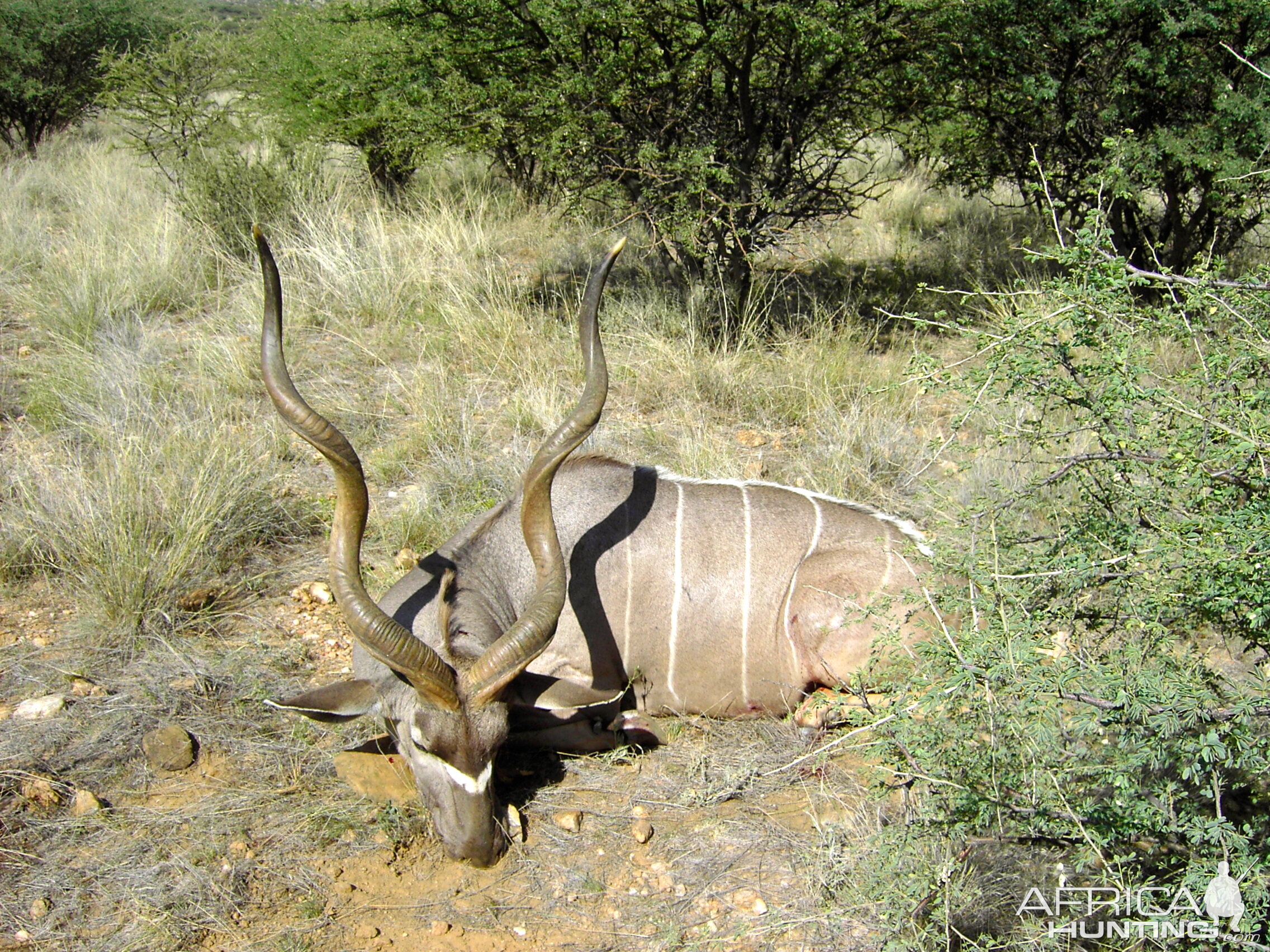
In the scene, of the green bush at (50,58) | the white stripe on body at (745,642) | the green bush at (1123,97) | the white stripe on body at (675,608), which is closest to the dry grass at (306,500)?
the white stripe on body at (745,642)

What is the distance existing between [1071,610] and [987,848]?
0.70 metres

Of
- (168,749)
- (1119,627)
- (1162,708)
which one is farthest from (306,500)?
(1162,708)

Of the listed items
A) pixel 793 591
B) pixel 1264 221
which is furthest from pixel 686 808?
pixel 1264 221

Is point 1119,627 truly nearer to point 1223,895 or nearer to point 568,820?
point 1223,895

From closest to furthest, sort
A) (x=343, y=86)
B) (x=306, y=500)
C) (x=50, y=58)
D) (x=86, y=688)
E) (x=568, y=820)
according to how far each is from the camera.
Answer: (x=568, y=820) → (x=86, y=688) → (x=306, y=500) → (x=343, y=86) → (x=50, y=58)

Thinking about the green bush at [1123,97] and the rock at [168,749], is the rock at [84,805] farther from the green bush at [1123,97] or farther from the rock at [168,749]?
the green bush at [1123,97]

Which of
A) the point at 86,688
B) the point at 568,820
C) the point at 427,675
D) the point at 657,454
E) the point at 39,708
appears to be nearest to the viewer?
the point at 427,675

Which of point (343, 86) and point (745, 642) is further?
point (343, 86)

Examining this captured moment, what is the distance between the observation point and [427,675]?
113 inches

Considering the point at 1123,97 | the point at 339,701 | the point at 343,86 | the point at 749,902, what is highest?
the point at 343,86

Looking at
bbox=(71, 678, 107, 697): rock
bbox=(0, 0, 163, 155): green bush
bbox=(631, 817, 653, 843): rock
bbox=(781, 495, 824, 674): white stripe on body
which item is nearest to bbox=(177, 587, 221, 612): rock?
bbox=(71, 678, 107, 697): rock

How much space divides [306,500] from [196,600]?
93cm

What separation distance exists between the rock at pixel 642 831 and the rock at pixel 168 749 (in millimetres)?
1571

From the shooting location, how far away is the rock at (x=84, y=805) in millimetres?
3137
